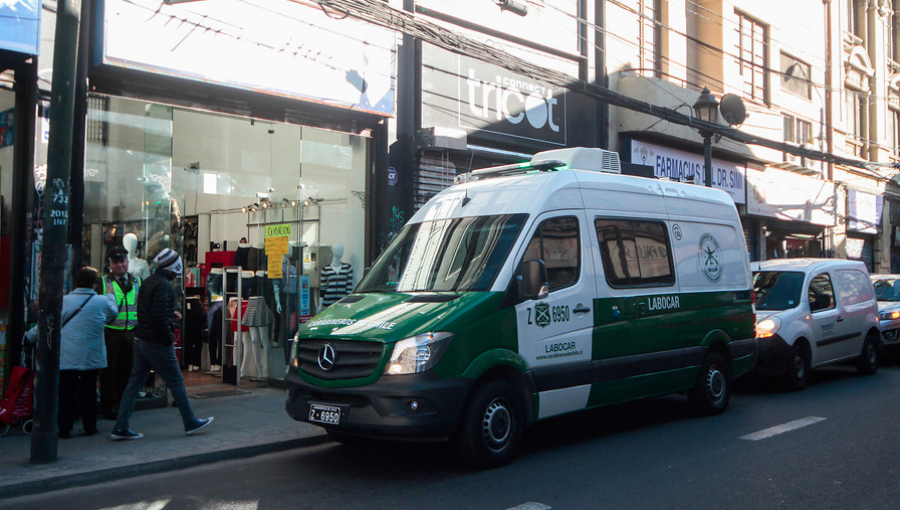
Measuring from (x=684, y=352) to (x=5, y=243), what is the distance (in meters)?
7.50

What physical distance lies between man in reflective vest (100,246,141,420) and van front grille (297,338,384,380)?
3082mm

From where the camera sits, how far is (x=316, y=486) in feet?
20.0

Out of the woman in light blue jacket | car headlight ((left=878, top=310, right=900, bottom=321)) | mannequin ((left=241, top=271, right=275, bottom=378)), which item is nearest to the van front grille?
the woman in light blue jacket

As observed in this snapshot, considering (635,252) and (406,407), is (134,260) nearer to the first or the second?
(406,407)

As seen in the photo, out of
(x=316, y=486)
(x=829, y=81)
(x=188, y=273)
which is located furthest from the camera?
(x=829, y=81)

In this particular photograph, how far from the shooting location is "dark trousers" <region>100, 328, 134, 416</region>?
8648mm

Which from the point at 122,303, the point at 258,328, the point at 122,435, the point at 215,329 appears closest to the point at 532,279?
the point at 122,435

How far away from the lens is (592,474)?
20.6ft

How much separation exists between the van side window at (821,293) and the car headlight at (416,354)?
7.12 metres

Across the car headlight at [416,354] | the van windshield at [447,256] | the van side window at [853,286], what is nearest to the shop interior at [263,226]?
the van windshield at [447,256]

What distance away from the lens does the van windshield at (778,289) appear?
1101 centimetres

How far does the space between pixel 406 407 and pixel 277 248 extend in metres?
6.21

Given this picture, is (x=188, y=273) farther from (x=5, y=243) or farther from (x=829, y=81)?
(x=829, y=81)

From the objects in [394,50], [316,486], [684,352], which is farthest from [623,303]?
[394,50]
